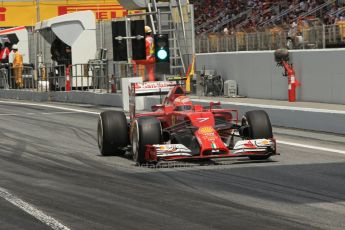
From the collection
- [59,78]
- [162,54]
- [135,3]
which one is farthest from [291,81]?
[59,78]

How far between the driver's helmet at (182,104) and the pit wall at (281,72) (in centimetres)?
731

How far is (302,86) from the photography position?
2145 cm

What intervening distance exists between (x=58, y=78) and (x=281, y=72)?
12594mm

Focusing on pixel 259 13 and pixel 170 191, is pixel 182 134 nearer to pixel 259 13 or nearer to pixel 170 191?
pixel 170 191

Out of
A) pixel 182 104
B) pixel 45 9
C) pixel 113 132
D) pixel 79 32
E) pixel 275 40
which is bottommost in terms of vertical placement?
pixel 113 132

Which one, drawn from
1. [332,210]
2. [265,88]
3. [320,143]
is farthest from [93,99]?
[332,210]

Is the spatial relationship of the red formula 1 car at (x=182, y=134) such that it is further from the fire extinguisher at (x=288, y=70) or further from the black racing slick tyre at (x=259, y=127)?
the fire extinguisher at (x=288, y=70)

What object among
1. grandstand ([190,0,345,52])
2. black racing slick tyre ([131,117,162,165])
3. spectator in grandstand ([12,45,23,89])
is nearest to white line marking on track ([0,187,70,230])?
black racing slick tyre ([131,117,162,165])

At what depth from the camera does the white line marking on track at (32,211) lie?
7752mm

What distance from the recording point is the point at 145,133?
1212 centimetres

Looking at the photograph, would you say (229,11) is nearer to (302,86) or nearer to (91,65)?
(91,65)

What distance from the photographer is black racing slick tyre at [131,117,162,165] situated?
12117 mm

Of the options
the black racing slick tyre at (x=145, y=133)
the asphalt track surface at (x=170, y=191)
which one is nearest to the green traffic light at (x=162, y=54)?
the asphalt track surface at (x=170, y=191)

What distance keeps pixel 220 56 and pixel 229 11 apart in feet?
58.2
